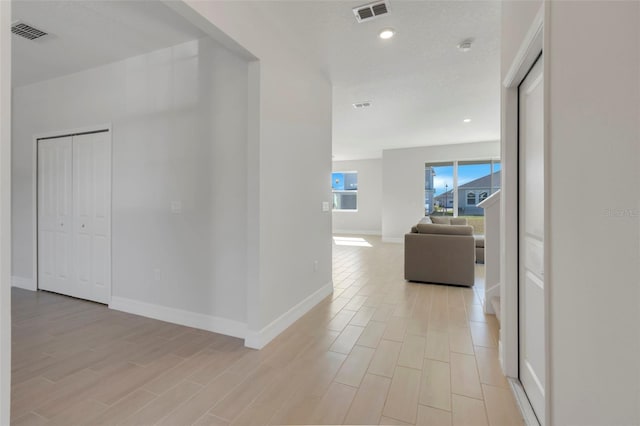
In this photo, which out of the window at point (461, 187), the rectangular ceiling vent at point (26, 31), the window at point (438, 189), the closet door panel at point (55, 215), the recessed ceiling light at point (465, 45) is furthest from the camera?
the window at point (438, 189)

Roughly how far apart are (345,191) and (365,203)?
0.97 meters

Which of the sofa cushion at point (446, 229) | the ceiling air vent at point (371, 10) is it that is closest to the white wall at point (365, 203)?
the sofa cushion at point (446, 229)

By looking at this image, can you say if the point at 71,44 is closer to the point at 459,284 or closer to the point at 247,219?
the point at 247,219

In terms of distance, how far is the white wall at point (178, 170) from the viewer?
2654 mm

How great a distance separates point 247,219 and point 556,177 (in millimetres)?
2131

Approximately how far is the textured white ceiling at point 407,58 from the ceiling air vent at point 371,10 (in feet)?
0.17

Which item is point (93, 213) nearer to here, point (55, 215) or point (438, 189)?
point (55, 215)

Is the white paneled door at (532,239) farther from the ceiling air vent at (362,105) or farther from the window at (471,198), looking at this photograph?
the window at (471,198)

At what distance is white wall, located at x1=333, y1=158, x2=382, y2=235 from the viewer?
10.4 meters

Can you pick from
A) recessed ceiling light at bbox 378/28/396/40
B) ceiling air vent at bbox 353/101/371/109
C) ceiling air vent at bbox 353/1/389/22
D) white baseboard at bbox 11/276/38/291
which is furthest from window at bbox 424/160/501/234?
white baseboard at bbox 11/276/38/291

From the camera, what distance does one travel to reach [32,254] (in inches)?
158

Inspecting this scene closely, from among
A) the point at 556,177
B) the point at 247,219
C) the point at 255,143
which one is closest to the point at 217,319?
the point at 247,219

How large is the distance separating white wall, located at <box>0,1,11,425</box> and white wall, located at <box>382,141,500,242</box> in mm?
8346

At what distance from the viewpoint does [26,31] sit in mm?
2680
